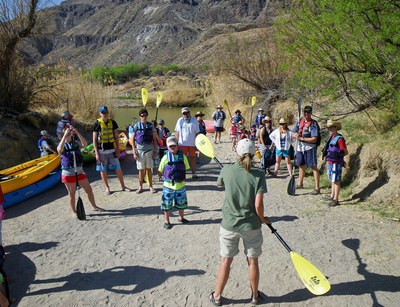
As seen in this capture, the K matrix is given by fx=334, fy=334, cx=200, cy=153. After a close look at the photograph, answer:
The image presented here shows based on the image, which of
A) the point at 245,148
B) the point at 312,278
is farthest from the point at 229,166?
the point at 312,278

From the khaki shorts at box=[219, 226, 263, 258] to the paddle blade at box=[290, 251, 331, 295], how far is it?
1.75 feet

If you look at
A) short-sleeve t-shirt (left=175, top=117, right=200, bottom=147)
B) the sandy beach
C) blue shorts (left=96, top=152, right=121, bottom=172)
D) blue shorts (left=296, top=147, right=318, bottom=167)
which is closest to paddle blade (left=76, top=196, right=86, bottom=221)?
the sandy beach

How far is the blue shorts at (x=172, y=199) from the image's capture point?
5008 mm

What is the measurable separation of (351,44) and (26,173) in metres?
6.81

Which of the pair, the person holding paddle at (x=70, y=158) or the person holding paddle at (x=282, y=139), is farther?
the person holding paddle at (x=282, y=139)

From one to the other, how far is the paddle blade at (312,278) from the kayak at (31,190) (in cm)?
548

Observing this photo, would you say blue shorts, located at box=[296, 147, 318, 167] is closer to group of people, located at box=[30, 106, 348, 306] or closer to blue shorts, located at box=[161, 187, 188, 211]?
group of people, located at box=[30, 106, 348, 306]

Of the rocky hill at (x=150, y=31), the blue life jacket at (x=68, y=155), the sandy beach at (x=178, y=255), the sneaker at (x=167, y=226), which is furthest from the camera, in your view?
the rocky hill at (x=150, y=31)

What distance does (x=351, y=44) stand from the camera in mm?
5910

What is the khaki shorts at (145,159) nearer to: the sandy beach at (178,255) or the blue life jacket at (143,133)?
the blue life jacket at (143,133)

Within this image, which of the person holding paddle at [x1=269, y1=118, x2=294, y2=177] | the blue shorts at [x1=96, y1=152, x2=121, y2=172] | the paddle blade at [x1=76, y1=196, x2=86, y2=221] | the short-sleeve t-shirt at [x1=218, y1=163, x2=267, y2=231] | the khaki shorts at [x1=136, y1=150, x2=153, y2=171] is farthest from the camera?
the person holding paddle at [x1=269, y1=118, x2=294, y2=177]

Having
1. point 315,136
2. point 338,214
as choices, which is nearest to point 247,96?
point 315,136

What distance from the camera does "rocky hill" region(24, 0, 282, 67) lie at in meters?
85.4

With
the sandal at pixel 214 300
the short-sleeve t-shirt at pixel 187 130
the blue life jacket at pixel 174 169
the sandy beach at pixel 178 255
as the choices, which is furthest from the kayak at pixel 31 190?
the sandal at pixel 214 300
